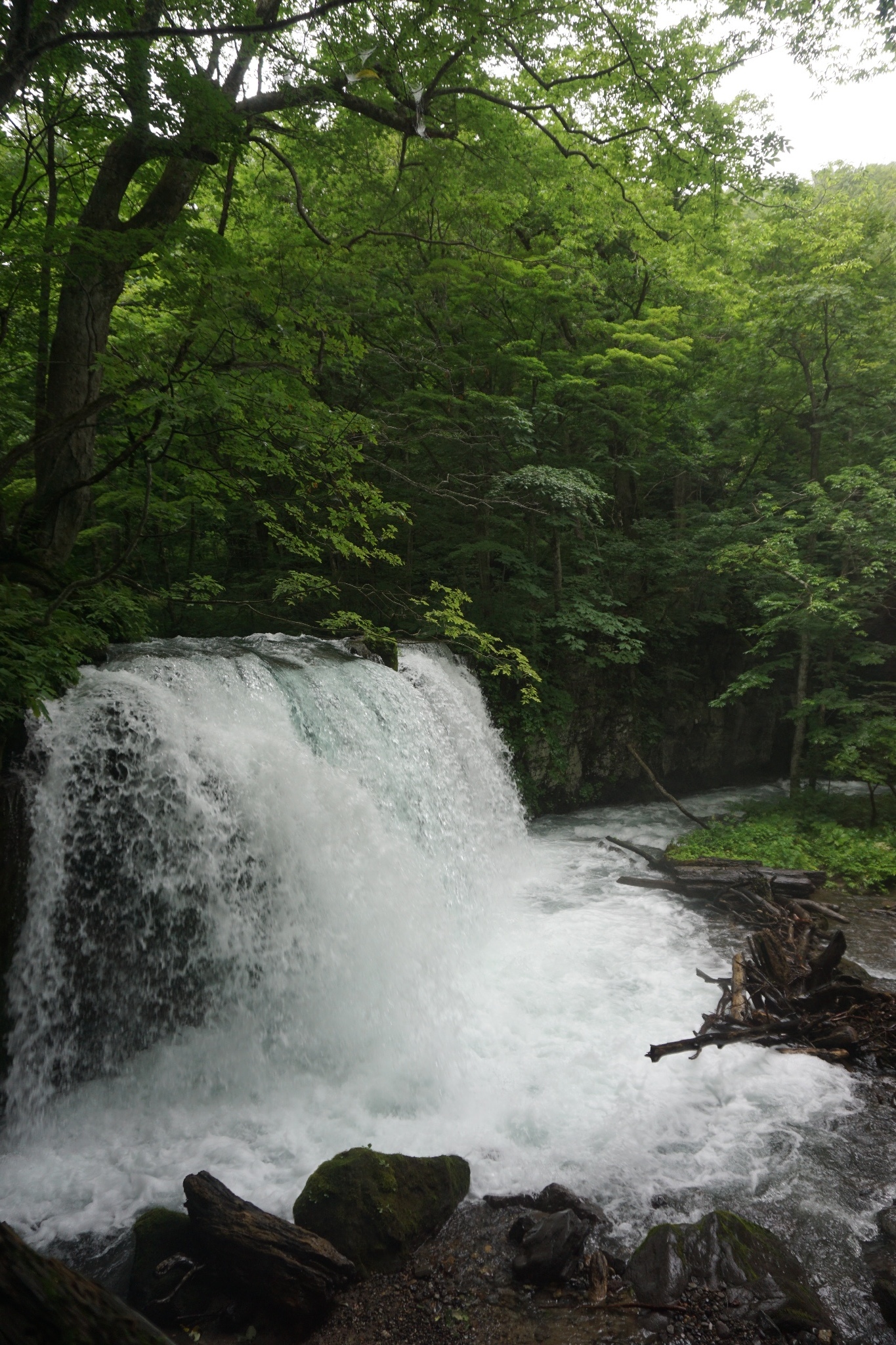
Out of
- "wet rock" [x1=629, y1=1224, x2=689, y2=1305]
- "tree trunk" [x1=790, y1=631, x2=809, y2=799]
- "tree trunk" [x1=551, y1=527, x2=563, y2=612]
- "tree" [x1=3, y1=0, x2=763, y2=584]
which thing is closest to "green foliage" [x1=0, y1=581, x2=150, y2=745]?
"tree" [x1=3, y1=0, x2=763, y2=584]

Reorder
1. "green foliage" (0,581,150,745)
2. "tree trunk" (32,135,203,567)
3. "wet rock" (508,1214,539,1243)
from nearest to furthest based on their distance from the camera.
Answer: "wet rock" (508,1214,539,1243)
"green foliage" (0,581,150,745)
"tree trunk" (32,135,203,567)

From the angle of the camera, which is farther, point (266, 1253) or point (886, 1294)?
→ point (266, 1253)

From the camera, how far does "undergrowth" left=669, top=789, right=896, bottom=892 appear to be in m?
8.58

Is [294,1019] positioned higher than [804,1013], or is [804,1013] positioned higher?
[804,1013]

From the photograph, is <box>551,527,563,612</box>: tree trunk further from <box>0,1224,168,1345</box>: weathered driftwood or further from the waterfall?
<box>0,1224,168,1345</box>: weathered driftwood

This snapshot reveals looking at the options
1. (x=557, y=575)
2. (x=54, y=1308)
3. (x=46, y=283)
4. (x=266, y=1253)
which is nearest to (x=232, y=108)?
(x=46, y=283)

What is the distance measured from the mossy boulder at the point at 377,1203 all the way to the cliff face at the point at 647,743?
7802 mm

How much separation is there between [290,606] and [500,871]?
6285 millimetres

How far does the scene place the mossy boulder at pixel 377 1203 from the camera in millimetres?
3279

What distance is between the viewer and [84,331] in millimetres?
5809

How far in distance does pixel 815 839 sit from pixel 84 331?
35.9 ft

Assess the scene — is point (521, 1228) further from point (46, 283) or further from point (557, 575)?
point (557, 575)

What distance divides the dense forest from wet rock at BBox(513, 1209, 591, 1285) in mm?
4108

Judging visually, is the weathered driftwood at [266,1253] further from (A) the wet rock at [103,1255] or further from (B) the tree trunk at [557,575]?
(B) the tree trunk at [557,575]
